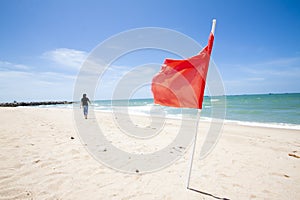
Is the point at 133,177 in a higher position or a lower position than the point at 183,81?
lower

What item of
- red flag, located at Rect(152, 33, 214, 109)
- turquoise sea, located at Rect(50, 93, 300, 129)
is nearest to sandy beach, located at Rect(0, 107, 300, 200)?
red flag, located at Rect(152, 33, 214, 109)

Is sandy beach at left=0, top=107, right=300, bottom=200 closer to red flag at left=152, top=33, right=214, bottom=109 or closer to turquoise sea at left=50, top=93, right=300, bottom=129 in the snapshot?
red flag at left=152, top=33, right=214, bottom=109

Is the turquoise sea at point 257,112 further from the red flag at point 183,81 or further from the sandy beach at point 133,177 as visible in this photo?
the red flag at point 183,81

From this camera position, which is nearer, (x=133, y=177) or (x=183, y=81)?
(x=183, y=81)

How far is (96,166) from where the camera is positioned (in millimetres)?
4211

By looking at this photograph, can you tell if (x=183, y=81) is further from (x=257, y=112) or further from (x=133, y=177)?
(x=257, y=112)

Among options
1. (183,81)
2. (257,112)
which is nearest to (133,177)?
(183,81)

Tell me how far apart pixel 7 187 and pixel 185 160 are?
4.28 meters

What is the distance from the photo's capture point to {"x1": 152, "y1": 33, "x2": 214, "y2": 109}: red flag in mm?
3373

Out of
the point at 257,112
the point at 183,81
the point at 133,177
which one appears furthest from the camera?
the point at 257,112

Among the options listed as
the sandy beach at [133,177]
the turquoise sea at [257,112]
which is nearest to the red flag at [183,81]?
the sandy beach at [133,177]

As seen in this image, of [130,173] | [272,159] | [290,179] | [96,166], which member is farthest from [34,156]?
[272,159]

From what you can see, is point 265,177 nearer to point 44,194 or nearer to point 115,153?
point 115,153

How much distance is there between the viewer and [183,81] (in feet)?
11.9
